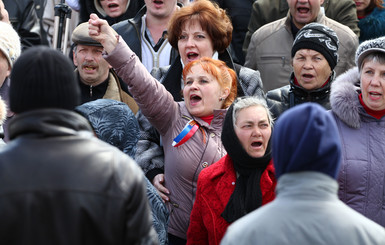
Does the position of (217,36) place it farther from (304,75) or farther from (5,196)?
(5,196)

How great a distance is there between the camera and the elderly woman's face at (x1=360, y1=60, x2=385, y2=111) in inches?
191

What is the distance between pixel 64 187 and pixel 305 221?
858 millimetres

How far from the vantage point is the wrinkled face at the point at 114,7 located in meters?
7.36

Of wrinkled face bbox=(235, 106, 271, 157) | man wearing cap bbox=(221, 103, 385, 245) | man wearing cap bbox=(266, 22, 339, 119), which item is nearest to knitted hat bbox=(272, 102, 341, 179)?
man wearing cap bbox=(221, 103, 385, 245)

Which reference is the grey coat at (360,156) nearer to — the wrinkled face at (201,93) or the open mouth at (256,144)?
the open mouth at (256,144)

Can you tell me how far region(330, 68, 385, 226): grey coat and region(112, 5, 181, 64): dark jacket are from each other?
6.65 feet

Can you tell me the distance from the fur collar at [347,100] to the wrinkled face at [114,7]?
9.46ft

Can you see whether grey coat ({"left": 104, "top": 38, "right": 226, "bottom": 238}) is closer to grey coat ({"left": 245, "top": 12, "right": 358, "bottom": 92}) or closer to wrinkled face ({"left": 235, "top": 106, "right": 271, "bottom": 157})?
wrinkled face ({"left": 235, "top": 106, "right": 271, "bottom": 157})

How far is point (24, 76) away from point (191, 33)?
307 cm

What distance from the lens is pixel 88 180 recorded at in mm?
2811

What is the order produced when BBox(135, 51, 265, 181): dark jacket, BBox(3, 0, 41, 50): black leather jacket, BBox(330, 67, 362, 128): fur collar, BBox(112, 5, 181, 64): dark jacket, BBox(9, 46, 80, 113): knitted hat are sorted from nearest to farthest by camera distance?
BBox(9, 46, 80, 113): knitted hat < BBox(330, 67, 362, 128): fur collar < BBox(135, 51, 265, 181): dark jacket < BBox(112, 5, 181, 64): dark jacket < BBox(3, 0, 41, 50): black leather jacket

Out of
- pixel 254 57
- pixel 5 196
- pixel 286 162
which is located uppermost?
pixel 286 162

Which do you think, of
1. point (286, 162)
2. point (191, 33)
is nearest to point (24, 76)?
point (286, 162)

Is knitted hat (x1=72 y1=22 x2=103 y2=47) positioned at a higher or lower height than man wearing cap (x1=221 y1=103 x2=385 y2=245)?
lower
